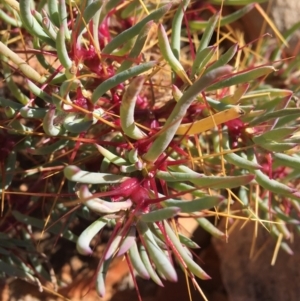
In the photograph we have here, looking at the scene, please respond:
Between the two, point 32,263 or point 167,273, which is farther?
point 32,263

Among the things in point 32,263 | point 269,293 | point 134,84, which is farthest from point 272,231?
point 134,84

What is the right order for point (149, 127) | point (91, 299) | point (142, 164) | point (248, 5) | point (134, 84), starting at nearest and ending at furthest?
1. point (134, 84)
2. point (142, 164)
3. point (149, 127)
4. point (248, 5)
5. point (91, 299)

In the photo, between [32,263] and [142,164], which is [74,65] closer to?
[142,164]

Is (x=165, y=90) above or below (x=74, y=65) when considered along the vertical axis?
below

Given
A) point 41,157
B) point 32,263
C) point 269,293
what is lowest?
point 269,293

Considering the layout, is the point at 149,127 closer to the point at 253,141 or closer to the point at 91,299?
the point at 253,141

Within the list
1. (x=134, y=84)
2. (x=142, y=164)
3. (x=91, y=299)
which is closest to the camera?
(x=134, y=84)
